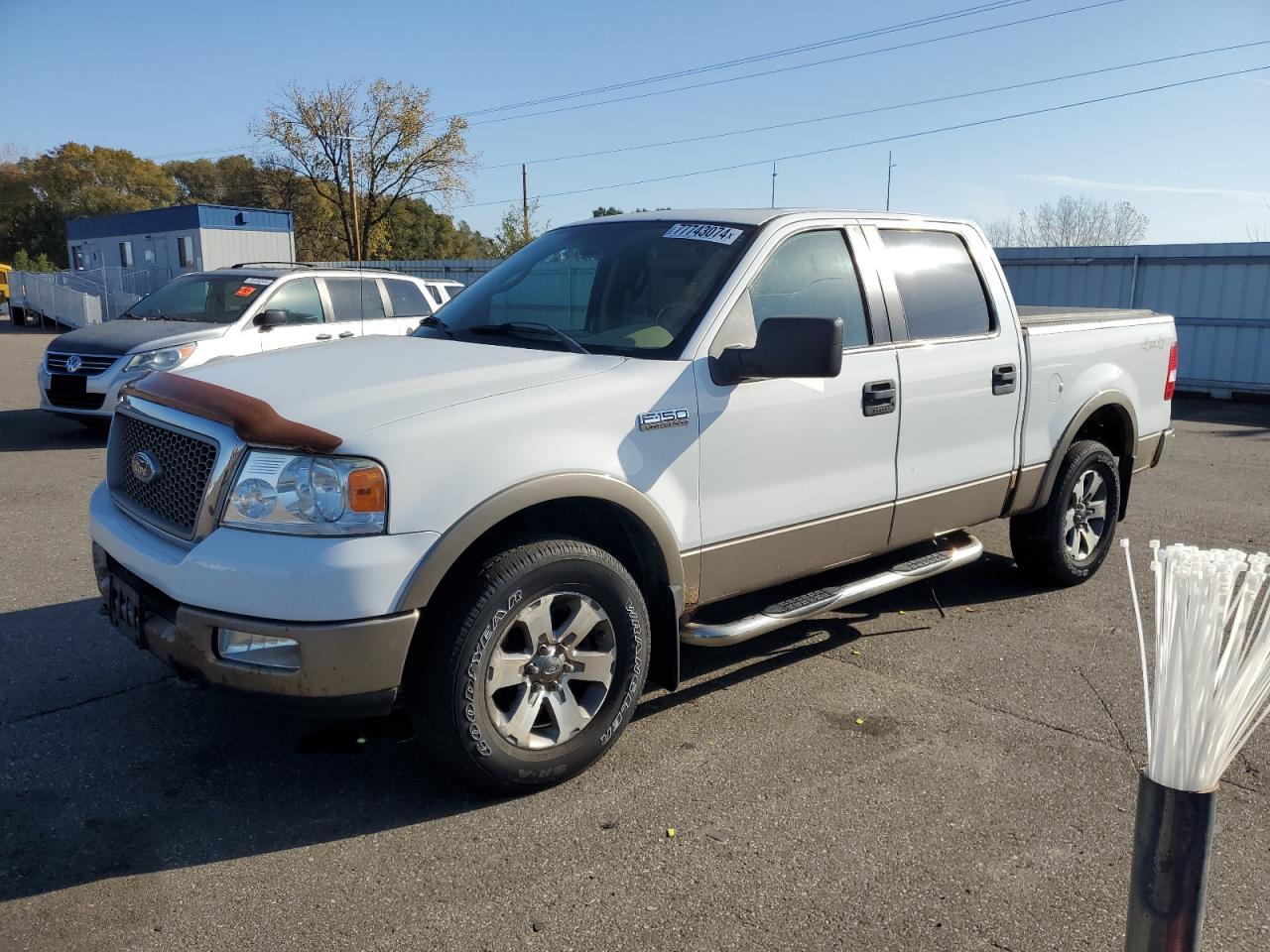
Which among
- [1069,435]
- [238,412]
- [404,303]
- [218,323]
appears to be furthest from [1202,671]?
[404,303]

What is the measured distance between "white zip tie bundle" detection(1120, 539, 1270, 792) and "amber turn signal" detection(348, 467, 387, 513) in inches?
81.2

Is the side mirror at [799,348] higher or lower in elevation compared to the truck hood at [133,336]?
higher

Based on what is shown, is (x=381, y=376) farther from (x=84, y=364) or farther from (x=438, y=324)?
(x=84, y=364)

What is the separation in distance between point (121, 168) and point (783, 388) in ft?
298

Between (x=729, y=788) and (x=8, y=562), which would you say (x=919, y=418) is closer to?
(x=729, y=788)

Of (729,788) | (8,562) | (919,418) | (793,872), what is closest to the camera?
(793,872)

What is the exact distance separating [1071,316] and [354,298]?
8003mm

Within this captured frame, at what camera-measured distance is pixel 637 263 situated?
4293 mm

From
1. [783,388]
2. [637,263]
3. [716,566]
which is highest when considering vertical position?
[637,263]

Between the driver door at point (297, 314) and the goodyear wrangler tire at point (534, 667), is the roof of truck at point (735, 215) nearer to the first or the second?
the goodyear wrangler tire at point (534, 667)

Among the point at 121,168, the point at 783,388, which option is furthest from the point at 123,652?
the point at 121,168

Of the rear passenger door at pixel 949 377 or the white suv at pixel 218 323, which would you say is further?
the white suv at pixel 218 323

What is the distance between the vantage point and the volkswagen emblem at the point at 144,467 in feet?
11.4

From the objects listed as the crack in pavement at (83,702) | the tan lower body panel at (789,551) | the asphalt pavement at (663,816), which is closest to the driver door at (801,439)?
the tan lower body panel at (789,551)
